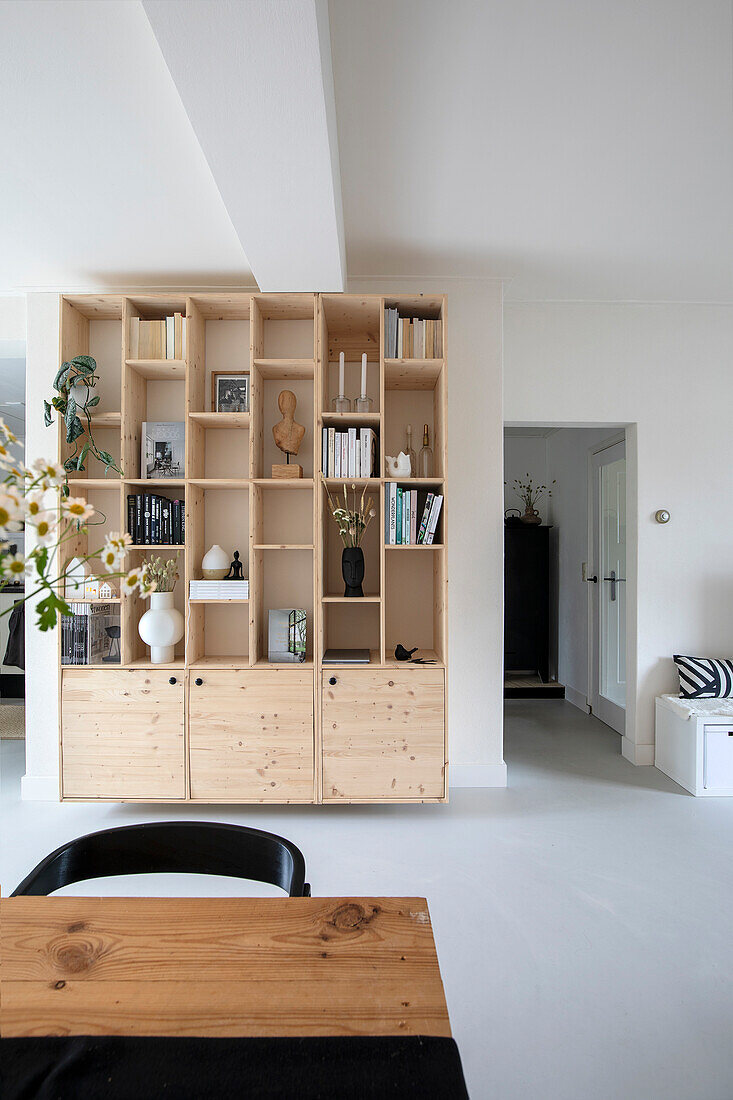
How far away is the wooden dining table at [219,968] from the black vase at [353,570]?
225 cm

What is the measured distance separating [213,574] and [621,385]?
267 cm

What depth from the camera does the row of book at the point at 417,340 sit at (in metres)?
3.28

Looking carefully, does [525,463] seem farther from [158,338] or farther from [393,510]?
[158,338]

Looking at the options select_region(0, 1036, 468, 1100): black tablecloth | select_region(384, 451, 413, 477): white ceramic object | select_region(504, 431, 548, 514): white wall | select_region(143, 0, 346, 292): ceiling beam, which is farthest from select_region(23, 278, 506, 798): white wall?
select_region(0, 1036, 468, 1100): black tablecloth

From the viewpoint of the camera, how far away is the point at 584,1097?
60.9 inches

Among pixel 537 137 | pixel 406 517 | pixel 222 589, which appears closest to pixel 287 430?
pixel 406 517

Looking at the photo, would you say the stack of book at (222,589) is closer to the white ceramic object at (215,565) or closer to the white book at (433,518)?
the white ceramic object at (215,565)

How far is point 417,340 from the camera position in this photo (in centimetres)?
330

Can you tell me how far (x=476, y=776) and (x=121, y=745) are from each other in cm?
187

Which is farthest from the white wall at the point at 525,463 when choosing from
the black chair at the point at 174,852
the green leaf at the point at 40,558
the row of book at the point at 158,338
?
the green leaf at the point at 40,558

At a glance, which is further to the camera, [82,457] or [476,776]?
[476,776]

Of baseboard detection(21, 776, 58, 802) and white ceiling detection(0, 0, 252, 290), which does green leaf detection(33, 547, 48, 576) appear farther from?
baseboard detection(21, 776, 58, 802)

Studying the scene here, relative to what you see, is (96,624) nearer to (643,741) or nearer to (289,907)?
(289,907)

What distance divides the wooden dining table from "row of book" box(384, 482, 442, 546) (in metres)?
2.27
